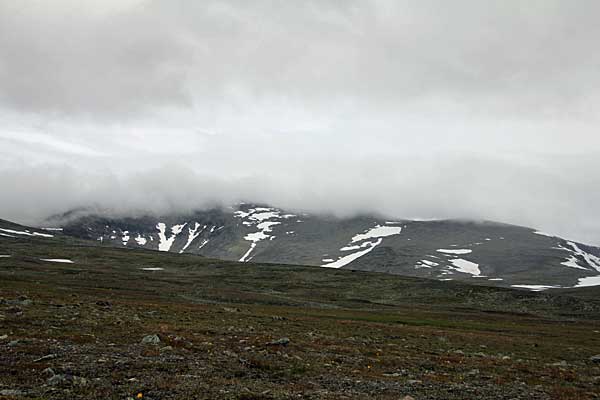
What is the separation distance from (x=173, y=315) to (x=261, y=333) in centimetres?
1110

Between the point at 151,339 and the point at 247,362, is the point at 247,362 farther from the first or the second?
the point at 151,339

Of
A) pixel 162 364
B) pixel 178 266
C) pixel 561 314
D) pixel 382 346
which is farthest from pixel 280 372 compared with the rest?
pixel 178 266

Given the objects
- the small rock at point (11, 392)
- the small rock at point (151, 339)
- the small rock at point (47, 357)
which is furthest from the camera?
the small rock at point (151, 339)

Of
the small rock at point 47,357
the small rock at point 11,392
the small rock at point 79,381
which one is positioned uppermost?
the small rock at point 11,392

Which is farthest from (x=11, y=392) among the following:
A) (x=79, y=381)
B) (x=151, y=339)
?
(x=151, y=339)

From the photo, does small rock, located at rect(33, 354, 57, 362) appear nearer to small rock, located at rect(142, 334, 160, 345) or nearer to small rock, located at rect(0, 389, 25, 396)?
small rock, located at rect(0, 389, 25, 396)

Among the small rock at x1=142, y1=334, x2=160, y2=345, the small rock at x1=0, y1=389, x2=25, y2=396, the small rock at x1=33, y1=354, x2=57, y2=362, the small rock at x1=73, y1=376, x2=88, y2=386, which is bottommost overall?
the small rock at x1=142, y1=334, x2=160, y2=345

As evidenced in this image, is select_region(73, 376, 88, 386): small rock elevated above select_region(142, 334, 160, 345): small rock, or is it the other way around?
select_region(73, 376, 88, 386): small rock

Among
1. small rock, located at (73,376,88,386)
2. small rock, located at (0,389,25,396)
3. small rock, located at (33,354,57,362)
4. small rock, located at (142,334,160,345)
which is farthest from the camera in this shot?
small rock, located at (142,334,160,345)

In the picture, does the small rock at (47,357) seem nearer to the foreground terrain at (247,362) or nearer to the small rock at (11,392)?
the foreground terrain at (247,362)

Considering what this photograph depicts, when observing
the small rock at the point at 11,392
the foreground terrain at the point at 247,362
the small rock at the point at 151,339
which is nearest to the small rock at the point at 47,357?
the foreground terrain at the point at 247,362

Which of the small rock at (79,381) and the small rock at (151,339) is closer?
the small rock at (79,381)

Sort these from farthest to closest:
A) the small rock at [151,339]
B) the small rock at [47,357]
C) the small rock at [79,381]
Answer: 1. the small rock at [151,339]
2. the small rock at [47,357]
3. the small rock at [79,381]

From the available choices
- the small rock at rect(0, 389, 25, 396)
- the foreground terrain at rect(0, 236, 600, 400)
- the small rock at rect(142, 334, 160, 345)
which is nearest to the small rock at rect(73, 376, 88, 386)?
the foreground terrain at rect(0, 236, 600, 400)
